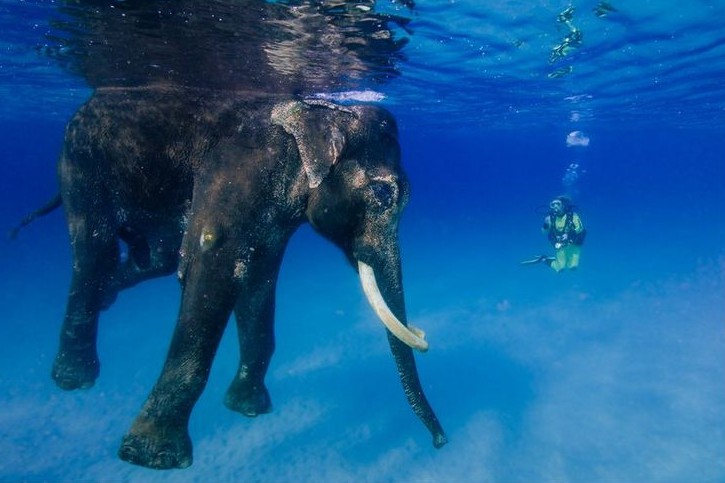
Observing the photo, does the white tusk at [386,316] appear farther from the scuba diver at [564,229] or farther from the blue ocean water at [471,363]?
the scuba diver at [564,229]

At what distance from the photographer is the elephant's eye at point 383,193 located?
353 centimetres

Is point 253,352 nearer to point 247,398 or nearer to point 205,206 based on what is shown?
point 247,398

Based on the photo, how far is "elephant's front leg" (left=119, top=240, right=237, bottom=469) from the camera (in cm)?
302

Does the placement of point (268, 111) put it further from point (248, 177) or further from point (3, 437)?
point (3, 437)

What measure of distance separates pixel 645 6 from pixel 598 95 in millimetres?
12701

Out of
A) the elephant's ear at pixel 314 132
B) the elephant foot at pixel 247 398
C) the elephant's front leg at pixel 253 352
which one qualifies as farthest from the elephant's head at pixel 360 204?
the elephant foot at pixel 247 398

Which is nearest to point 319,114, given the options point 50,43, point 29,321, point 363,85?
point 50,43

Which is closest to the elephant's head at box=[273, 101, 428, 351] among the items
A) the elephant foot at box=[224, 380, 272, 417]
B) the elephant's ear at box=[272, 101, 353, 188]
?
the elephant's ear at box=[272, 101, 353, 188]

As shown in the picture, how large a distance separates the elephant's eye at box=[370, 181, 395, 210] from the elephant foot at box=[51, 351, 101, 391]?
324 centimetres

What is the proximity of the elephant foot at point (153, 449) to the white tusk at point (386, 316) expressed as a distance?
145cm

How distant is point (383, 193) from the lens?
3.56 metres

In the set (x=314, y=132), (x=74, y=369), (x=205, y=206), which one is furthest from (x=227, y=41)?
(x=205, y=206)

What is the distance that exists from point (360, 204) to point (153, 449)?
2020 mm

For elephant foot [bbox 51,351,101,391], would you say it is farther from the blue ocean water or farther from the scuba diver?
the scuba diver
